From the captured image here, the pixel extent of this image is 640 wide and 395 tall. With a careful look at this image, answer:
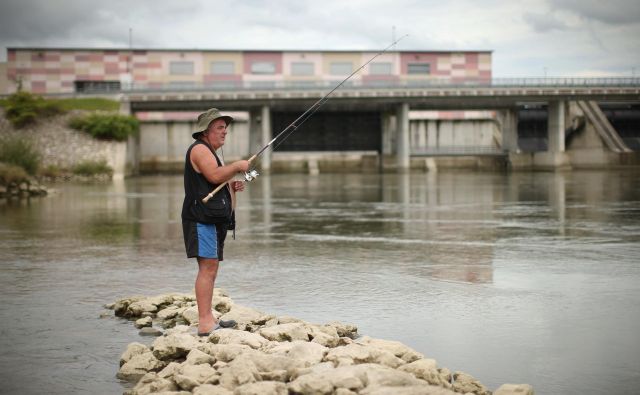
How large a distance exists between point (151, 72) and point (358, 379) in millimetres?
82181

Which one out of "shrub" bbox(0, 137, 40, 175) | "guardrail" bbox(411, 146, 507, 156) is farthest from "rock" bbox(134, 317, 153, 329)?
"guardrail" bbox(411, 146, 507, 156)

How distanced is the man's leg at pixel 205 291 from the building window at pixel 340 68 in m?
79.1

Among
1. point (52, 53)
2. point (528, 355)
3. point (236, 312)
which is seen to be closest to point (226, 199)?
point (236, 312)

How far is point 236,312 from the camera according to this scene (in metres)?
8.98

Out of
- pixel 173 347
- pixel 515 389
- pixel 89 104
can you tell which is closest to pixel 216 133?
pixel 173 347

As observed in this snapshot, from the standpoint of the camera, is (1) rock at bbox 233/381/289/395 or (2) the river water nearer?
(1) rock at bbox 233/381/289/395

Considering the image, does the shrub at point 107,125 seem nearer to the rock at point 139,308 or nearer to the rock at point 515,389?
the rock at point 139,308

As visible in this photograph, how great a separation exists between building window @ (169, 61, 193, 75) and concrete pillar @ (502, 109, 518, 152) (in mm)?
32179

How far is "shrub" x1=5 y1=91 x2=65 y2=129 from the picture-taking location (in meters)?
70.1

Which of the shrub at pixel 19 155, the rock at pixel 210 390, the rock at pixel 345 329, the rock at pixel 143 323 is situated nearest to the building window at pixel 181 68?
the shrub at pixel 19 155

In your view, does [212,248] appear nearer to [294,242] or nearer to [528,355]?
[528,355]

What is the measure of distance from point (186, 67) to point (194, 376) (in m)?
81.0

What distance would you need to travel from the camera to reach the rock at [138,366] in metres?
7.13

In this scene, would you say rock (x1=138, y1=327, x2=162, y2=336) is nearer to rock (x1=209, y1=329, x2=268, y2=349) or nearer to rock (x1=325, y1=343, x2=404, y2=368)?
rock (x1=209, y1=329, x2=268, y2=349)
